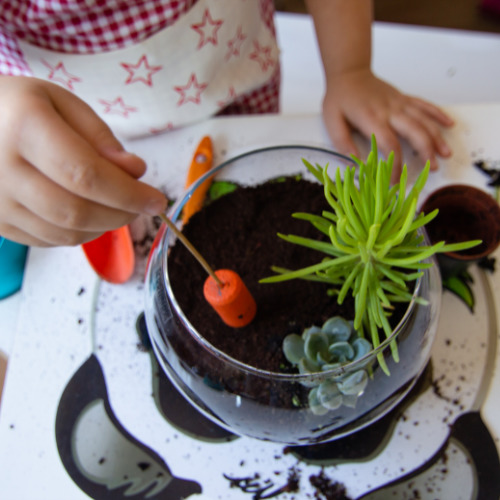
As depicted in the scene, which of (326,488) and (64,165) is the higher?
(64,165)

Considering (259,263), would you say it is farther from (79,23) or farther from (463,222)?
(79,23)

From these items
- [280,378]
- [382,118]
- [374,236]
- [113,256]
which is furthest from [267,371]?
[382,118]

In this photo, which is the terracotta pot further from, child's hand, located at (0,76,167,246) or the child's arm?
child's hand, located at (0,76,167,246)

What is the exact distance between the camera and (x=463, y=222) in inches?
18.0

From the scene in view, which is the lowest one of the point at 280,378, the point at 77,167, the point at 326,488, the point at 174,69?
the point at 326,488

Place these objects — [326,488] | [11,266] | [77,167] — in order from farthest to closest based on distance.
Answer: [11,266] → [326,488] → [77,167]

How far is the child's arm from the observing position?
53 centimetres

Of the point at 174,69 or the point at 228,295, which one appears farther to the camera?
the point at 174,69

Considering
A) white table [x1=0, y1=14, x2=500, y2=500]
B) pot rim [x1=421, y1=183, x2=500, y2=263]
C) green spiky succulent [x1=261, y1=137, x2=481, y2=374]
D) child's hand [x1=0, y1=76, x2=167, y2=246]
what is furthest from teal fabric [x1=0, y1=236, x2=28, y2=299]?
pot rim [x1=421, y1=183, x2=500, y2=263]

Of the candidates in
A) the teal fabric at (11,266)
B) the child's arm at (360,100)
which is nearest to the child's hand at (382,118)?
the child's arm at (360,100)

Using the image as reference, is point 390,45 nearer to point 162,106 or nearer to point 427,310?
point 162,106

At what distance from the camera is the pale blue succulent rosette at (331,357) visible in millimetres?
341

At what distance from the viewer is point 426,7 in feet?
3.98

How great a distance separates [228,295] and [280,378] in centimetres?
7
